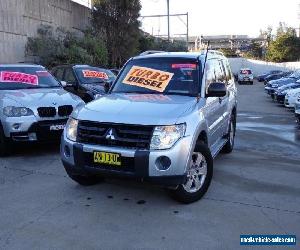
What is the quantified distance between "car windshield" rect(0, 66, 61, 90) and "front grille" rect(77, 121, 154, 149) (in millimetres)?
4158

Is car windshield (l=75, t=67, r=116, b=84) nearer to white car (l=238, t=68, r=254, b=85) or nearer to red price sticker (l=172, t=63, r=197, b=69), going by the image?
red price sticker (l=172, t=63, r=197, b=69)

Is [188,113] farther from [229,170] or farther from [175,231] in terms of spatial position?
[229,170]

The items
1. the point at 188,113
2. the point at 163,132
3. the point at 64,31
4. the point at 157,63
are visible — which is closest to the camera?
the point at 163,132

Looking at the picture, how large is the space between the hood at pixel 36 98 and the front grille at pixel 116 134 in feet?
9.59

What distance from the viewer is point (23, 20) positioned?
21.5 meters

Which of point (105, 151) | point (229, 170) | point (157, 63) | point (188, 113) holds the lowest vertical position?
point (229, 170)

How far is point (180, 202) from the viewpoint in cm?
527

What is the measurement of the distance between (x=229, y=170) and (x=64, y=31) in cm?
2017

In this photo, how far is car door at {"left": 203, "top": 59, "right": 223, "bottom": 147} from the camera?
19.6ft

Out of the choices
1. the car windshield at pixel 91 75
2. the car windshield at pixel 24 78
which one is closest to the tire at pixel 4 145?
the car windshield at pixel 24 78

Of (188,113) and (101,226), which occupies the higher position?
(188,113)

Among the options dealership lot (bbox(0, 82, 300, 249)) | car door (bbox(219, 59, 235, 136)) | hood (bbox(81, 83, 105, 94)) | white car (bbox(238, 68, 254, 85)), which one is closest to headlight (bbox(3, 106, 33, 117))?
dealership lot (bbox(0, 82, 300, 249))

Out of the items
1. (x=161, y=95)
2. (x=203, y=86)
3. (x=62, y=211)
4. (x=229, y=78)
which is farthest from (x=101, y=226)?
(x=229, y=78)

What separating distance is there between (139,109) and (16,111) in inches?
134
